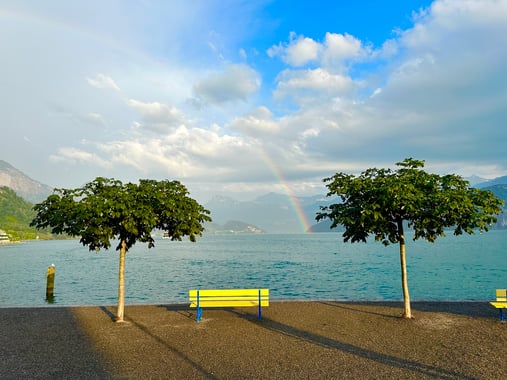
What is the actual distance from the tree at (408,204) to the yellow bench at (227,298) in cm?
486

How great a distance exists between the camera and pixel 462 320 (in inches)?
602

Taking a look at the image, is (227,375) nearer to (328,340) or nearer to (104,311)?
(328,340)

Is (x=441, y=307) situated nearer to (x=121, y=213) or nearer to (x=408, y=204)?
(x=408, y=204)

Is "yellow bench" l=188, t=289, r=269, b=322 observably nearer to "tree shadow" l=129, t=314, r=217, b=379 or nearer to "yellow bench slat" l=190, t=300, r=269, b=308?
"yellow bench slat" l=190, t=300, r=269, b=308

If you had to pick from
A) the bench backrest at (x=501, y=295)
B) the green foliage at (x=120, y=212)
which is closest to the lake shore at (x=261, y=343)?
the bench backrest at (x=501, y=295)

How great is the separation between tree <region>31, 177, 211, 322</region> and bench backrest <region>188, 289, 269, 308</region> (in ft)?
9.14

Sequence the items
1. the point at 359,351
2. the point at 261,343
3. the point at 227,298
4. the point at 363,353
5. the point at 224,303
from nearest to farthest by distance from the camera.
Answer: the point at 363,353 < the point at 359,351 < the point at 261,343 < the point at 224,303 < the point at 227,298

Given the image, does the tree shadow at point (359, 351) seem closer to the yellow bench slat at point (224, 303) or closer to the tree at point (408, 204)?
the yellow bench slat at point (224, 303)

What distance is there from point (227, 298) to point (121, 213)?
20.3 feet

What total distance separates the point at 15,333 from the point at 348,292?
2970cm

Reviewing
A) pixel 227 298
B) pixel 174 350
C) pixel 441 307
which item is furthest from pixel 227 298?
pixel 441 307

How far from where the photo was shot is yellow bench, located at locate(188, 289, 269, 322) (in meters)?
16.2

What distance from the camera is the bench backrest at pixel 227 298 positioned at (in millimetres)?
16234

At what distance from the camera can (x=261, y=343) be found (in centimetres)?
1270
